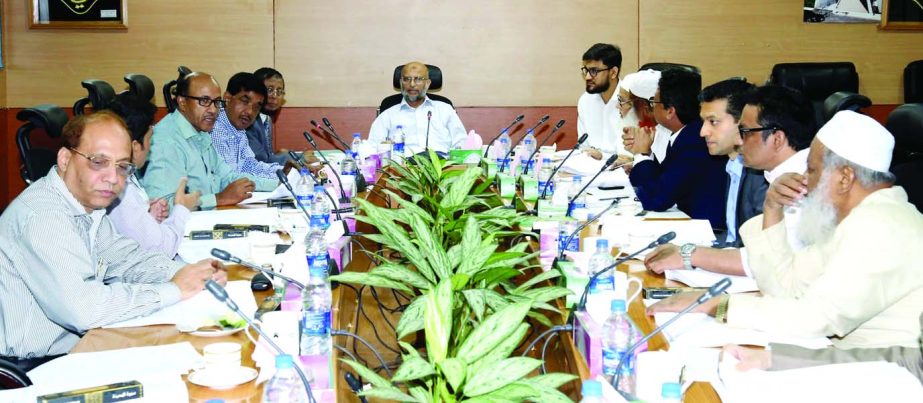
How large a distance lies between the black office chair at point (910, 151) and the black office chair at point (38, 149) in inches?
99.5

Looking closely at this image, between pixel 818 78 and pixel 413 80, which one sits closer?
pixel 413 80

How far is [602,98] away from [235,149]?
7.49ft

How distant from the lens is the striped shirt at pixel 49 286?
2.10 metres

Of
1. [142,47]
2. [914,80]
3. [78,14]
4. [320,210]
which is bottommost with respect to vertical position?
[320,210]

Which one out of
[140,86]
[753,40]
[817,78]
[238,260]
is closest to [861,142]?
[238,260]

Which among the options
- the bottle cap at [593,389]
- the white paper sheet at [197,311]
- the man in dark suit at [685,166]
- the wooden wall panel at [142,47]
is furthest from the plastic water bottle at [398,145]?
the bottle cap at [593,389]

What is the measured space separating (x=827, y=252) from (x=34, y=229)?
5.44 ft

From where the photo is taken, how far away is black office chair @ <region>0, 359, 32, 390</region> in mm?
1747

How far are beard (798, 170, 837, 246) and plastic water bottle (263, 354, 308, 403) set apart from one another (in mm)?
1254

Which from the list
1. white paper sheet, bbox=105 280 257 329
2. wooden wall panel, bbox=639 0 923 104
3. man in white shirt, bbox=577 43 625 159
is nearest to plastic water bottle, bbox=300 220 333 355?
white paper sheet, bbox=105 280 257 329

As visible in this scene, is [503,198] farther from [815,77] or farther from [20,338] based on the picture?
[815,77]

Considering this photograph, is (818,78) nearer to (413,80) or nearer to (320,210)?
(413,80)

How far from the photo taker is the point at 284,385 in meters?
1.45

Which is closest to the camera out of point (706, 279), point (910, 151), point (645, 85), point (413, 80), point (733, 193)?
point (706, 279)
